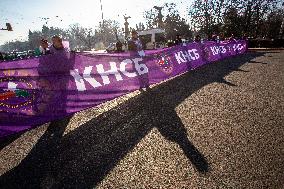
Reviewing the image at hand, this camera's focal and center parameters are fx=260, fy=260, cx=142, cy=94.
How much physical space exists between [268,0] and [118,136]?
65.9 meters

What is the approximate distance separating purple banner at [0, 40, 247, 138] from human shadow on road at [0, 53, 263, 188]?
531 mm

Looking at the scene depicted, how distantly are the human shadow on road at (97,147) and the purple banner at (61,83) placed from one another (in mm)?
531

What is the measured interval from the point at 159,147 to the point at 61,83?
9.94ft

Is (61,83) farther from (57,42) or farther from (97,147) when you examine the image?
(97,147)

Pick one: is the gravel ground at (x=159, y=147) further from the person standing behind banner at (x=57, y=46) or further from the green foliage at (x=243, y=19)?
the green foliage at (x=243, y=19)

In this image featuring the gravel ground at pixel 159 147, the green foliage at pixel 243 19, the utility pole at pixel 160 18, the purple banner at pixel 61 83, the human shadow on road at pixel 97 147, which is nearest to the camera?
the gravel ground at pixel 159 147

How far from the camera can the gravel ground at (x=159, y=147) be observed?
3697mm

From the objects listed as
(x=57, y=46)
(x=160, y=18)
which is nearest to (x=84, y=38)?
(x=160, y=18)

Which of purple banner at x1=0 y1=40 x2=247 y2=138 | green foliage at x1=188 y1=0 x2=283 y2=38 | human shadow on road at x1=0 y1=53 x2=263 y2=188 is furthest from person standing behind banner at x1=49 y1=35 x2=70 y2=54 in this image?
green foliage at x1=188 y1=0 x2=283 y2=38

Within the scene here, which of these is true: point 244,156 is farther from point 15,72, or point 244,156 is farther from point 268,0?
point 268,0

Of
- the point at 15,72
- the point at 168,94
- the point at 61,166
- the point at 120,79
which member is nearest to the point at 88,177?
the point at 61,166

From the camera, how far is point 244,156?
4145 millimetres

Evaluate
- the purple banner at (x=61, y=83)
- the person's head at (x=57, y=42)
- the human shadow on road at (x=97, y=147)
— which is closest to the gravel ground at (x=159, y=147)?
the human shadow on road at (x=97, y=147)

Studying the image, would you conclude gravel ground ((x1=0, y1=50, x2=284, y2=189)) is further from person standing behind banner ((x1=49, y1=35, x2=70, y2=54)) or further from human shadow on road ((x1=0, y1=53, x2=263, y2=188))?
person standing behind banner ((x1=49, y1=35, x2=70, y2=54))
